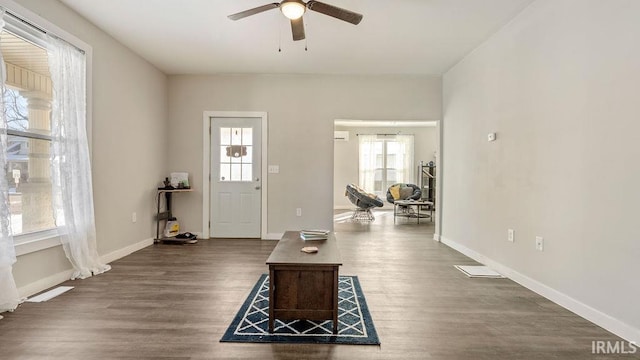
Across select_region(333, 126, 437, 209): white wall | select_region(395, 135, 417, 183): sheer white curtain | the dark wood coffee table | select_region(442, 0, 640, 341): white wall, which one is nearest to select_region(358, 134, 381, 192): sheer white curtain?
select_region(333, 126, 437, 209): white wall

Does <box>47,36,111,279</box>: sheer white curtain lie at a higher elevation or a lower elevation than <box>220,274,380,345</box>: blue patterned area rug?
higher

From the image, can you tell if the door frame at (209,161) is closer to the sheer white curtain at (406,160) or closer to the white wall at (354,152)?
the white wall at (354,152)

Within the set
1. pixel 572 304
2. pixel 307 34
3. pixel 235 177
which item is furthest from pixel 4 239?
pixel 572 304

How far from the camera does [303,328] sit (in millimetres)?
2117

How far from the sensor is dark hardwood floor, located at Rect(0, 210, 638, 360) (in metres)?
1.87

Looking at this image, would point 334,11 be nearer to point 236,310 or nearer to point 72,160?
point 236,310

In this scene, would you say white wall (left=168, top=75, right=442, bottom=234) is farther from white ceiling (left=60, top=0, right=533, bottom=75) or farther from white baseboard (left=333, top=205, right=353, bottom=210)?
white baseboard (left=333, top=205, right=353, bottom=210)

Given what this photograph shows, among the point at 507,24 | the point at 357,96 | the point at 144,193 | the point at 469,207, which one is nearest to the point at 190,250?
the point at 144,193

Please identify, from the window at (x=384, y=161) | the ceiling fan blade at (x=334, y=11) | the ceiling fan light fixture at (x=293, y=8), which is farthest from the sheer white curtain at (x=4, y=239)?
the window at (x=384, y=161)

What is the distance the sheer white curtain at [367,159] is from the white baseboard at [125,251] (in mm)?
6375

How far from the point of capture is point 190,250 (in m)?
4.41

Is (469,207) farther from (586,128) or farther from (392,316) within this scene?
(392,316)

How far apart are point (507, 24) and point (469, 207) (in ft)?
7.16

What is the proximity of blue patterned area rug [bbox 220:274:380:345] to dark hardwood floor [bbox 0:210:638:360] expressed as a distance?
0.19 feet
